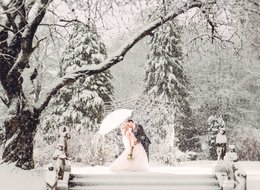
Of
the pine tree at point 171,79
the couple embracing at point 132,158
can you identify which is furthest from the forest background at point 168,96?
the couple embracing at point 132,158

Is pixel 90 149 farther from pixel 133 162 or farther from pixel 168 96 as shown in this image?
pixel 168 96

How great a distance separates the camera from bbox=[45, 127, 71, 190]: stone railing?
15.4 m

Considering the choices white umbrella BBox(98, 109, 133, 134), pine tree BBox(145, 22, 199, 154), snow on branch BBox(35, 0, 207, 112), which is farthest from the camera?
pine tree BBox(145, 22, 199, 154)

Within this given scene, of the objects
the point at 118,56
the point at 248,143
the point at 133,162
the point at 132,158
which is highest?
the point at 118,56

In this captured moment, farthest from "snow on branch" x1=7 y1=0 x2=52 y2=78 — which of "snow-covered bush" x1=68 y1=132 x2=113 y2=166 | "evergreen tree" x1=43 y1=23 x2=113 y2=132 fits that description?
"evergreen tree" x1=43 y1=23 x2=113 y2=132

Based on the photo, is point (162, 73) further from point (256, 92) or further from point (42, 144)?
point (42, 144)

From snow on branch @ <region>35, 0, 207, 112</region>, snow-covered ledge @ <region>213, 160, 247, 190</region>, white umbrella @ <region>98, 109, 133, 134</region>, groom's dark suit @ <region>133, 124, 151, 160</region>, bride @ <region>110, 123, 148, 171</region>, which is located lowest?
snow-covered ledge @ <region>213, 160, 247, 190</region>

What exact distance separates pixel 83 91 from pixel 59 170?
20.1 metres

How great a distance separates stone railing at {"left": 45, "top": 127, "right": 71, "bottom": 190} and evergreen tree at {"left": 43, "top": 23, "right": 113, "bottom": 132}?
1828 centimetres

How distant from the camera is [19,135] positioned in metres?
17.5

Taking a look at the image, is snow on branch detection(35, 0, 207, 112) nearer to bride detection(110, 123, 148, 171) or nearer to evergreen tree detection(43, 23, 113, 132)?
bride detection(110, 123, 148, 171)

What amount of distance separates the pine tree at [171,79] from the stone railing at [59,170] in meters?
23.6

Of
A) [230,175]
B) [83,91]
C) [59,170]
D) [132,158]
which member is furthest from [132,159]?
[83,91]

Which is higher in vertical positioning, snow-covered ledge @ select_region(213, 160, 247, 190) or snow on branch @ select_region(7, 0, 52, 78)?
snow on branch @ select_region(7, 0, 52, 78)
